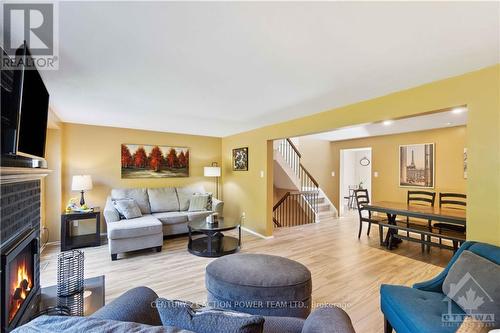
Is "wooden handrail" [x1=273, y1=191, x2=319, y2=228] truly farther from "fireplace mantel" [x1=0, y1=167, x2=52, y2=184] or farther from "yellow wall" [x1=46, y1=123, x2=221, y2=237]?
"fireplace mantel" [x1=0, y1=167, x2=52, y2=184]

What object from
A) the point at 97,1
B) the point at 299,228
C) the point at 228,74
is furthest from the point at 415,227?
the point at 97,1

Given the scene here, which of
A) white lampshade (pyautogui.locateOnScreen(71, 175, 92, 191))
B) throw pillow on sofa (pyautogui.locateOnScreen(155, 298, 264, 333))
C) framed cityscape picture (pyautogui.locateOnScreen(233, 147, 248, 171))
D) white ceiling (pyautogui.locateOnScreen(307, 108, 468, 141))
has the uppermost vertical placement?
white ceiling (pyautogui.locateOnScreen(307, 108, 468, 141))

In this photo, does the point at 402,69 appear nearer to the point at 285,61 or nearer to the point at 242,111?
the point at 285,61

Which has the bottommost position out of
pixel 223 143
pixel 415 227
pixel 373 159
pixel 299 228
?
pixel 299 228

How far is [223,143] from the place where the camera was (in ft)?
19.7

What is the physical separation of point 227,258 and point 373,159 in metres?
5.31

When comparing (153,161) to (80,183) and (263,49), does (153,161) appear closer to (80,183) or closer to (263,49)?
(80,183)

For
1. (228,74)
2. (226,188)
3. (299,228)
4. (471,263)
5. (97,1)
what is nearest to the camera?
(97,1)

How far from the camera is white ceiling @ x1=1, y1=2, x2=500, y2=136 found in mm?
1317

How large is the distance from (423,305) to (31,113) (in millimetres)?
3068

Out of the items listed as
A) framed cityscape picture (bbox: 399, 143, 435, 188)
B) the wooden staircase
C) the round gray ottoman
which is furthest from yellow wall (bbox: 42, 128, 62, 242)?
framed cityscape picture (bbox: 399, 143, 435, 188)

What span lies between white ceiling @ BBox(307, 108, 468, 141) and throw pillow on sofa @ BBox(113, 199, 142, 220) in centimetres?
363

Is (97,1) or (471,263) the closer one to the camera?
(97,1)

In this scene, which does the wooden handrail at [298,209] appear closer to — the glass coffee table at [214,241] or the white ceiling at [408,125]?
the white ceiling at [408,125]
